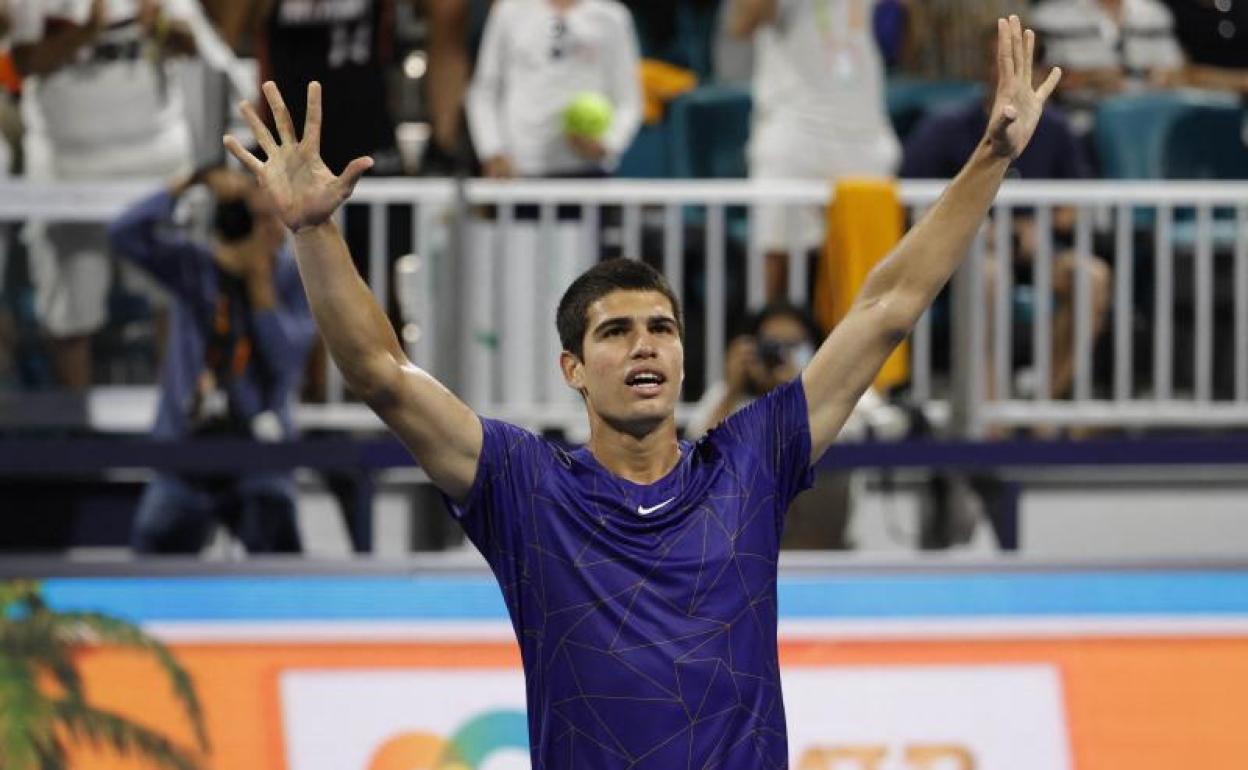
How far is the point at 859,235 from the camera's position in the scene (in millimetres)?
8961

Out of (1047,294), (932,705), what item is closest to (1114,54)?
(1047,294)

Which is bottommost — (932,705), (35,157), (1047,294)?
(932,705)

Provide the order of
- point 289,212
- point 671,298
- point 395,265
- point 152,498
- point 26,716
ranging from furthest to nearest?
point 395,265
point 152,498
point 26,716
point 671,298
point 289,212

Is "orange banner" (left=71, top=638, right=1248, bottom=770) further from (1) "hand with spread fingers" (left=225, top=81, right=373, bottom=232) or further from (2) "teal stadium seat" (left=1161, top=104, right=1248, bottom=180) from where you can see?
(2) "teal stadium seat" (left=1161, top=104, right=1248, bottom=180)

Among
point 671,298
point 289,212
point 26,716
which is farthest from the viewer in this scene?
point 26,716

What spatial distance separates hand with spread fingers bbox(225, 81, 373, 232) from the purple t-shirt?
57cm

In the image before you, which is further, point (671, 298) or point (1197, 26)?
point (1197, 26)

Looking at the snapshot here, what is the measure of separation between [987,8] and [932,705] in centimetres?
497

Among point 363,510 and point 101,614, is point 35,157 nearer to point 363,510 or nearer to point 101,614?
point 363,510

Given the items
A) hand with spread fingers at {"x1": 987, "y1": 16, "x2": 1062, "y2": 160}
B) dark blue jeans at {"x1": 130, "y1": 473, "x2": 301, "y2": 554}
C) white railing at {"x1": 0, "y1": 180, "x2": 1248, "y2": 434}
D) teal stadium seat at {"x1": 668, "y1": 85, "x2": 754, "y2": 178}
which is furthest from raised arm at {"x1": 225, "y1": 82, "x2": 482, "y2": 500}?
teal stadium seat at {"x1": 668, "y1": 85, "x2": 754, "y2": 178}

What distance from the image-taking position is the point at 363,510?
826 cm

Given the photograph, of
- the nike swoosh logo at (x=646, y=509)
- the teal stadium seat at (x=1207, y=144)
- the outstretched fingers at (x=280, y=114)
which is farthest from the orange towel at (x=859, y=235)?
the outstretched fingers at (x=280, y=114)

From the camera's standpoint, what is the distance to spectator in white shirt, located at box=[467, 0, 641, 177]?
31.4ft

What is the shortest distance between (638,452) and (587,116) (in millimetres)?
5213
